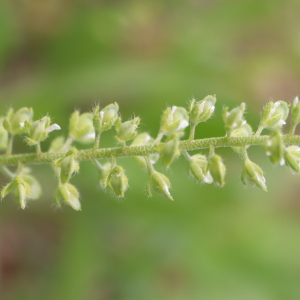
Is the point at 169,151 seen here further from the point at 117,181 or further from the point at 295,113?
the point at 295,113

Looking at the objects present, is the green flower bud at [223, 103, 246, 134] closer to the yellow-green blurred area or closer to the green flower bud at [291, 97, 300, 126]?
the green flower bud at [291, 97, 300, 126]

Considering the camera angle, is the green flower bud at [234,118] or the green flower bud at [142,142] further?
the green flower bud at [142,142]

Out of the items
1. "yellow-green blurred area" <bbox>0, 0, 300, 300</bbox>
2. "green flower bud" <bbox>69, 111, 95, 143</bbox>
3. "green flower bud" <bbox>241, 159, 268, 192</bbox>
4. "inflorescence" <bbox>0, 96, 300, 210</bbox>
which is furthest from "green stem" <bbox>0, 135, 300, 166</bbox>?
"yellow-green blurred area" <bbox>0, 0, 300, 300</bbox>

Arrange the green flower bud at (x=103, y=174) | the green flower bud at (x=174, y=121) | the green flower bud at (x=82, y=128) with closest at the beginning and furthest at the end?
the green flower bud at (x=174, y=121) → the green flower bud at (x=103, y=174) → the green flower bud at (x=82, y=128)

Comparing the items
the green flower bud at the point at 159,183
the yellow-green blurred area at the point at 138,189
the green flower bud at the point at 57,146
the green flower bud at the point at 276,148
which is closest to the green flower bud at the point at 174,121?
the green flower bud at the point at 159,183

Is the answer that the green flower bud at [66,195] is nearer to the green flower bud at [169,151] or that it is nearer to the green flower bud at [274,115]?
the green flower bud at [169,151]

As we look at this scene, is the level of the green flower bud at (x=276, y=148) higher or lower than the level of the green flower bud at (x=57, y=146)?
lower

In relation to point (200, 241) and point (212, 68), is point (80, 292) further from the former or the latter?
point (212, 68)

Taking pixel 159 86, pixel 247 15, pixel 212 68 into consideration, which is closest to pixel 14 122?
pixel 159 86
